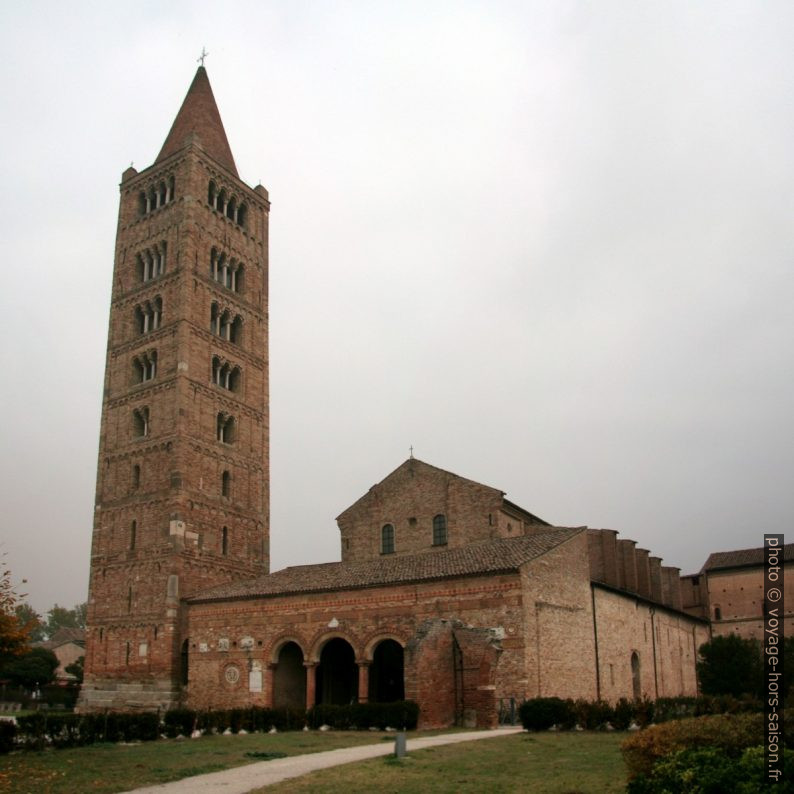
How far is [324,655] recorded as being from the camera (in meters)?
32.1

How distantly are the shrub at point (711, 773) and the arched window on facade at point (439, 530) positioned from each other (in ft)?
87.3

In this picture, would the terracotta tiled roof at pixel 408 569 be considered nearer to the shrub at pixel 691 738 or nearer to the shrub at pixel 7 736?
the shrub at pixel 7 736

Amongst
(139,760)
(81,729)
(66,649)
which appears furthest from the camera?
(66,649)

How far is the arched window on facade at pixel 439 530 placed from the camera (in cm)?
3616

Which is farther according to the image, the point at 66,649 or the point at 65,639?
the point at 65,639

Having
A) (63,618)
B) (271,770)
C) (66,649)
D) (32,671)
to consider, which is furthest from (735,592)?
(63,618)

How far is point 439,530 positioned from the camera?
36.3 m

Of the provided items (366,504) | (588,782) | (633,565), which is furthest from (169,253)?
(588,782)

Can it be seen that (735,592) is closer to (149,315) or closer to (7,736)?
(149,315)

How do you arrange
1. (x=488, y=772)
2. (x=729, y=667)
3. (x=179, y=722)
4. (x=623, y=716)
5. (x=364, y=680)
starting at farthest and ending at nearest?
(x=729, y=667)
(x=364, y=680)
(x=179, y=722)
(x=623, y=716)
(x=488, y=772)

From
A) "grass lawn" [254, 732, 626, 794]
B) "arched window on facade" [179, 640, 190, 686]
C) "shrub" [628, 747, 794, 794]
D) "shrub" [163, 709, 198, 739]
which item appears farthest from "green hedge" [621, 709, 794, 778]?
"arched window on facade" [179, 640, 190, 686]

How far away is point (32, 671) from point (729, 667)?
4345cm

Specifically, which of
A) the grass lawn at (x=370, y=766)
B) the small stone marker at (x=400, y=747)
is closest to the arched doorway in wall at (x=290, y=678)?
the grass lawn at (x=370, y=766)

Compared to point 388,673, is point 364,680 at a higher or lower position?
higher
